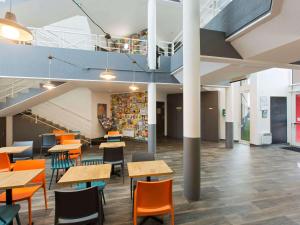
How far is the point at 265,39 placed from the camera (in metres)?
3.16

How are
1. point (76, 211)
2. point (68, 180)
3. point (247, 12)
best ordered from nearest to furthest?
point (76, 211) → point (68, 180) → point (247, 12)

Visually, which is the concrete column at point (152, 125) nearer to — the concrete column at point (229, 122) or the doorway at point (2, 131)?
the concrete column at point (229, 122)

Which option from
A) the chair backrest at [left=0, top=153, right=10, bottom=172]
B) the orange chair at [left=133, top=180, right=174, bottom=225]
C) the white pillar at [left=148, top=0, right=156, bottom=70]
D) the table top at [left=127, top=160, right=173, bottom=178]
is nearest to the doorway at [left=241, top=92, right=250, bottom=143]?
the white pillar at [left=148, top=0, right=156, bottom=70]

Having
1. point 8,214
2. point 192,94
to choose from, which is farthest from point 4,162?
point 192,94

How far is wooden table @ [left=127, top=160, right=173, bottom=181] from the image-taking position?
2557mm

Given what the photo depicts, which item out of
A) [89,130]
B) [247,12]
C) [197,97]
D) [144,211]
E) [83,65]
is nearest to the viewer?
[144,211]

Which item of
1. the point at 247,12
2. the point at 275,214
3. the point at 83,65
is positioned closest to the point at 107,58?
the point at 83,65

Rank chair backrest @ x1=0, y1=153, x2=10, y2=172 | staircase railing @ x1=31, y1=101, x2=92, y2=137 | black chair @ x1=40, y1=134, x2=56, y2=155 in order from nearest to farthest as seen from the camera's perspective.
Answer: chair backrest @ x1=0, y1=153, x2=10, y2=172
black chair @ x1=40, y1=134, x2=56, y2=155
staircase railing @ x1=31, y1=101, x2=92, y2=137

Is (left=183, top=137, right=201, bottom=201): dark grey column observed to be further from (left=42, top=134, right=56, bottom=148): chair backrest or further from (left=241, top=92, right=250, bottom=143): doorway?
(left=241, top=92, right=250, bottom=143): doorway

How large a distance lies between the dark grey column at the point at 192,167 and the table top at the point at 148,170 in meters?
0.64

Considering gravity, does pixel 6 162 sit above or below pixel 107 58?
below

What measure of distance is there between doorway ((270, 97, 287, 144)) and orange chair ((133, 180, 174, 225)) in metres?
8.45

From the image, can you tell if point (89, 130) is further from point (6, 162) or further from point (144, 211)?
point (144, 211)

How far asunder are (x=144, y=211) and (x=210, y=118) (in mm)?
8592
